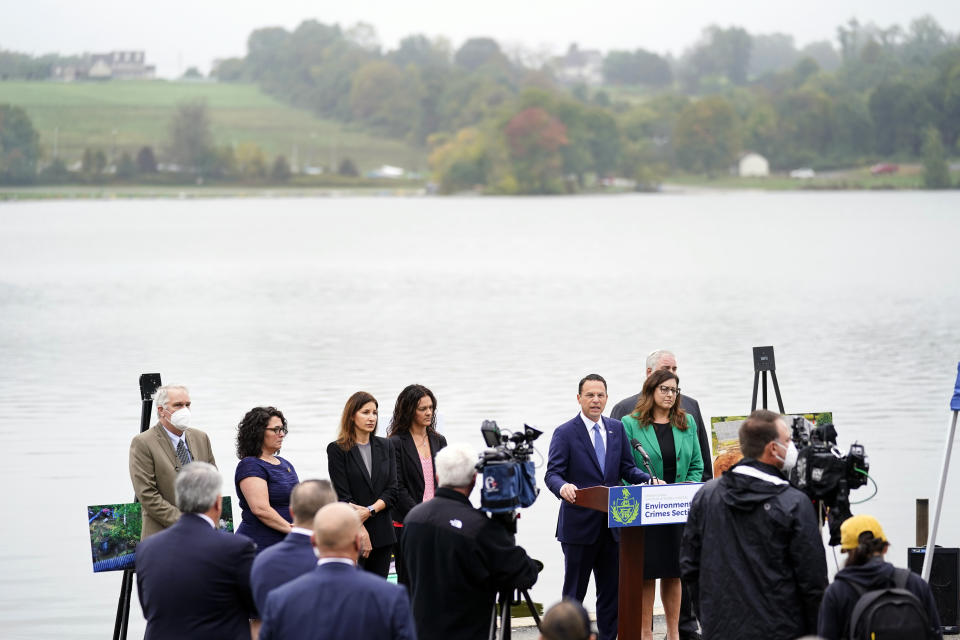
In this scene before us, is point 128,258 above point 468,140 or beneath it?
beneath

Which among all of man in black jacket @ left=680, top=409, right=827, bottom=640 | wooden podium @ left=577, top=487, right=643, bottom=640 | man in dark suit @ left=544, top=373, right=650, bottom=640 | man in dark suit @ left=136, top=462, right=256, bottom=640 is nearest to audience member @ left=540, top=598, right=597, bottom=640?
man in dark suit @ left=136, top=462, right=256, bottom=640

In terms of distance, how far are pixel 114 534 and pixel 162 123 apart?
465ft

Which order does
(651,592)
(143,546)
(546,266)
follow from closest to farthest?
(143,546), (651,592), (546,266)

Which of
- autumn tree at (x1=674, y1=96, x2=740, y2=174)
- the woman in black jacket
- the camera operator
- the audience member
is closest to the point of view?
the audience member

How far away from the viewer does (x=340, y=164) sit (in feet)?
474

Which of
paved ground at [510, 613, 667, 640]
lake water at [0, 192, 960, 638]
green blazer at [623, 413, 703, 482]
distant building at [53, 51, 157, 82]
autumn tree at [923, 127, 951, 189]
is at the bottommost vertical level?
lake water at [0, 192, 960, 638]

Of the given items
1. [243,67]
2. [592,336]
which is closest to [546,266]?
[592,336]

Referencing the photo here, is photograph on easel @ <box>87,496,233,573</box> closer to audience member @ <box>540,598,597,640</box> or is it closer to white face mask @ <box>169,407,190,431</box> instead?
white face mask @ <box>169,407,190,431</box>

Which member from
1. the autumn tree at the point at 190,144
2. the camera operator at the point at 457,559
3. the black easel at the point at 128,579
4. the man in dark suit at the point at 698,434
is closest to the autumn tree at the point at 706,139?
the autumn tree at the point at 190,144

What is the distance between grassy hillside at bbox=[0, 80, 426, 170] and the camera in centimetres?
13588

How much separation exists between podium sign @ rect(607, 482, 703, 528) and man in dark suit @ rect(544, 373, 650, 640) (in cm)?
63

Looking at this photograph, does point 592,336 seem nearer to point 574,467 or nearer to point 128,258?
point 574,467

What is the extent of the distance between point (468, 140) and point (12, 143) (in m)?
45.4

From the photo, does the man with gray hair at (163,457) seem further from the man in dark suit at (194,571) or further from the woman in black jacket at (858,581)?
the woman in black jacket at (858,581)
